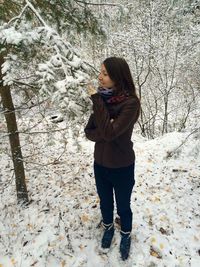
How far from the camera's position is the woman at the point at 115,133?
2539 mm

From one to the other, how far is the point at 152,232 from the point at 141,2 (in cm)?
913

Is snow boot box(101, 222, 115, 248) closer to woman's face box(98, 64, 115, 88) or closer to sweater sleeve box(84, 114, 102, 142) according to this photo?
sweater sleeve box(84, 114, 102, 142)

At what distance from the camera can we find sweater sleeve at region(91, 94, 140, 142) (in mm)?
2480

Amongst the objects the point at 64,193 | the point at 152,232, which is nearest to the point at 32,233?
the point at 64,193

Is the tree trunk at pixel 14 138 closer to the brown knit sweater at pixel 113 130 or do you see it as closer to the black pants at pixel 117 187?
the brown knit sweater at pixel 113 130

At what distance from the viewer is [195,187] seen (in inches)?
197

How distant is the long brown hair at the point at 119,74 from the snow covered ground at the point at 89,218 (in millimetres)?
890

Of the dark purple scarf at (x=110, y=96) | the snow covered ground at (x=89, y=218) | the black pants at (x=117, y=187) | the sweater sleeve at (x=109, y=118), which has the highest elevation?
the dark purple scarf at (x=110, y=96)

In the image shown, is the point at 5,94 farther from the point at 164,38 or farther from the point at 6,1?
the point at 164,38

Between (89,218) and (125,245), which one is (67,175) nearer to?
(89,218)


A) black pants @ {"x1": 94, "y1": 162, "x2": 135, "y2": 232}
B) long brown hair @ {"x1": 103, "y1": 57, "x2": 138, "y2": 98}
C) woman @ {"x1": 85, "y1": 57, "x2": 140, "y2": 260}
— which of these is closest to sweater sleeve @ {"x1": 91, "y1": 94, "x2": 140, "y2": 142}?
woman @ {"x1": 85, "y1": 57, "x2": 140, "y2": 260}

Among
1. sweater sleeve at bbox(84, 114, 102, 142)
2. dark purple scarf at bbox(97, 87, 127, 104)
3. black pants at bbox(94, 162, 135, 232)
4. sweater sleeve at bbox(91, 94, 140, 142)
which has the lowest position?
black pants at bbox(94, 162, 135, 232)

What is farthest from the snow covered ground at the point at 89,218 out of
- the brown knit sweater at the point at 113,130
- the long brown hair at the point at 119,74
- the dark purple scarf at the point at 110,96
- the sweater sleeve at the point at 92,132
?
the long brown hair at the point at 119,74

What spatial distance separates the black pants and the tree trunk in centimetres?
157
